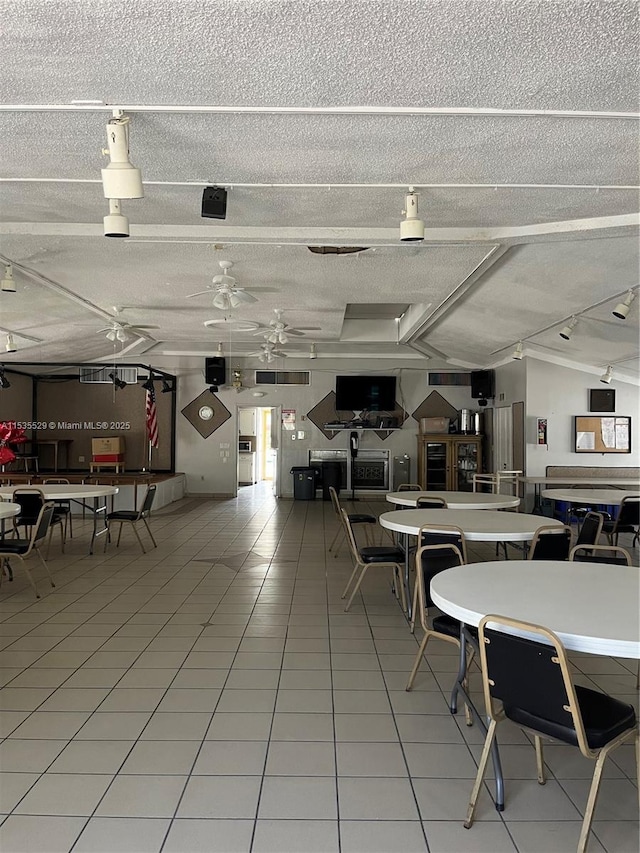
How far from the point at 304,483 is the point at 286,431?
1.24m

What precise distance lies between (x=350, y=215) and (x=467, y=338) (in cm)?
574

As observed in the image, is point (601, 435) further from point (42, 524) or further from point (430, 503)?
point (42, 524)

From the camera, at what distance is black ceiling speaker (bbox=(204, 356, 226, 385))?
42.4 feet

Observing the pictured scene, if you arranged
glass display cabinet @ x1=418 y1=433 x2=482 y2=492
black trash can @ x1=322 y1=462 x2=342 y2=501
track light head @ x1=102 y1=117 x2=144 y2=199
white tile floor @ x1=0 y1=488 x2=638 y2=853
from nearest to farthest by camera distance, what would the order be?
white tile floor @ x1=0 y1=488 x2=638 y2=853, track light head @ x1=102 y1=117 x2=144 y2=199, glass display cabinet @ x1=418 y1=433 x2=482 y2=492, black trash can @ x1=322 y1=462 x2=342 y2=501

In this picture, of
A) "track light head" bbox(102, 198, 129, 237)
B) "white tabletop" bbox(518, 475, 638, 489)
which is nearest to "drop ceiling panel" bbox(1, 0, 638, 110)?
"track light head" bbox(102, 198, 129, 237)

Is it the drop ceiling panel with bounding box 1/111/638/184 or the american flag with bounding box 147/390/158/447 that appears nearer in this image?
the drop ceiling panel with bounding box 1/111/638/184

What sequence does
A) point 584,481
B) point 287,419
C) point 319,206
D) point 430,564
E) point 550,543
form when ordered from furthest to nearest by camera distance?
point 287,419, point 584,481, point 319,206, point 550,543, point 430,564

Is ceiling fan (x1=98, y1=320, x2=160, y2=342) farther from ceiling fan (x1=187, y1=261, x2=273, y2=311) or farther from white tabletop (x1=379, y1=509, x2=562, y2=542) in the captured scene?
white tabletop (x1=379, y1=509, x2=562, y2=542)

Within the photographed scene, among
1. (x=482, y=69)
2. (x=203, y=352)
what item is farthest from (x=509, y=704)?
(x=203, y=352)

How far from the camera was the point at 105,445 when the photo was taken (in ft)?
41.7

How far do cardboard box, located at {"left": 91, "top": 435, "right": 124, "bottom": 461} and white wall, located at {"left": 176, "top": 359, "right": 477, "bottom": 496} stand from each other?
4.07 ft

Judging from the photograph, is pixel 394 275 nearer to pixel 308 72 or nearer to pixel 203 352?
pixel 308 72

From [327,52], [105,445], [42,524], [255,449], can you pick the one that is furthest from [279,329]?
[255,449]

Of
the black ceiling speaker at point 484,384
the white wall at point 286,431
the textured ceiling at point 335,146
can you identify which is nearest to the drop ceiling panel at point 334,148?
the textured ceiling at point 335,146
